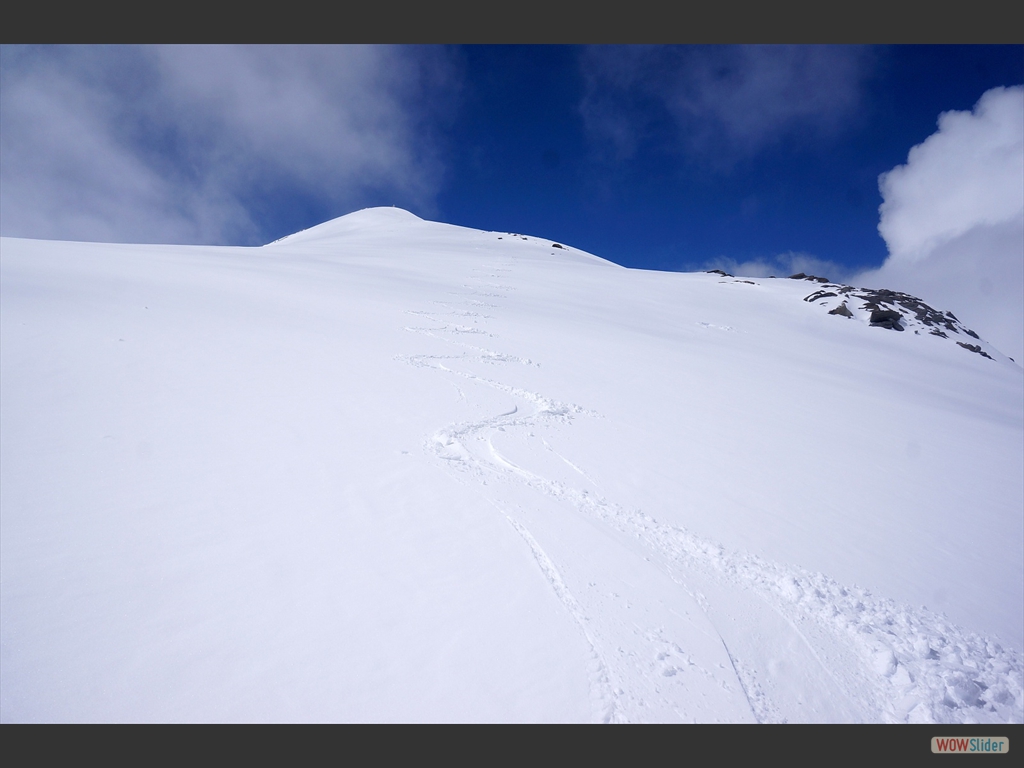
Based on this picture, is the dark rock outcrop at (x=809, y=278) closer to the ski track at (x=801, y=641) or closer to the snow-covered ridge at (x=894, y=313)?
the snow-covered ridge at (x=894, y=313)

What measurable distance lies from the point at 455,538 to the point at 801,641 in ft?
12.2

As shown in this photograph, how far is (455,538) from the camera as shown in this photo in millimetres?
4883

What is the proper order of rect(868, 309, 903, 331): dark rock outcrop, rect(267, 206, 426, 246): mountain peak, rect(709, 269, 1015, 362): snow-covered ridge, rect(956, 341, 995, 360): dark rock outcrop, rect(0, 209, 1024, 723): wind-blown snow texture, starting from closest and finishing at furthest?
rect(0, 209, 1024, 723): wind-blown snow texture → rect(956, 341, 995, 360): dark rock outcrop → rect(868, 309, 903, 331): dark rock outcrop → rect(709, 269, 1015, 362): snow-covered ridge → rect(267, 206, 426, 246): mountain peak

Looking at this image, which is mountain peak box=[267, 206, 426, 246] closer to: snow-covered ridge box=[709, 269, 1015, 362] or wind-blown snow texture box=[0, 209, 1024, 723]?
snow-covered ridge box=[709, 269, 1015, 362]

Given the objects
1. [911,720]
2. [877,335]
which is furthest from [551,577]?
[877,335]

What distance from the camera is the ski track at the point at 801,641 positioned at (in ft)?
12.1

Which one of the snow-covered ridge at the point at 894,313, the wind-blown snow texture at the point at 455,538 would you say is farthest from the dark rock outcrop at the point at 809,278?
the wind-blown snow texture at the point at 455,538

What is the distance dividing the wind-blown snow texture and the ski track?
3 cm

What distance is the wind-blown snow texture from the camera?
3.36 metres
